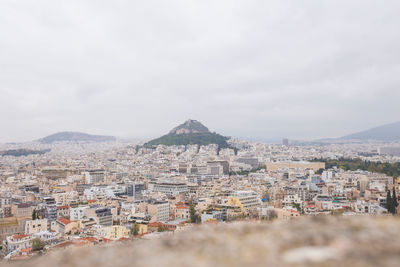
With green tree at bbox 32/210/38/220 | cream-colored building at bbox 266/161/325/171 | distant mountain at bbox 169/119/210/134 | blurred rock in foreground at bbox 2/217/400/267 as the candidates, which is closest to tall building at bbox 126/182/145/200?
green tree at bbox 32/210/38/220

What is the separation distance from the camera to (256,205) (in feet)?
64.4

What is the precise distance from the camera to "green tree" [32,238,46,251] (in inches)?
487

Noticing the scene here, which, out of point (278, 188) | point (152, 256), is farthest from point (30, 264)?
point (278, 188)

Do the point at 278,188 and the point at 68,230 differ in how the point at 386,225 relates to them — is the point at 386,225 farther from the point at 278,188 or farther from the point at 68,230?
the point at 278,188

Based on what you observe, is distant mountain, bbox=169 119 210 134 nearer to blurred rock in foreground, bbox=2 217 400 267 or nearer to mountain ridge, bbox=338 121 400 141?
blurred rock in foreground, bbox=2 217 400 267

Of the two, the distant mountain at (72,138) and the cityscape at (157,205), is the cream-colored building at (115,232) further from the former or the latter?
the distant mountain at (72,138)

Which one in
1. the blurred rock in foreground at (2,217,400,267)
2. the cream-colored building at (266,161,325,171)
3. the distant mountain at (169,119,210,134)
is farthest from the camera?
the distant mountain at (169,119,210,134)

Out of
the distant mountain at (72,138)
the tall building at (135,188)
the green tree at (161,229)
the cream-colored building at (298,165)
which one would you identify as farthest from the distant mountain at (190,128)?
the distant mountain at (72,138)

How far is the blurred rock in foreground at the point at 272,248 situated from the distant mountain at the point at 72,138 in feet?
481

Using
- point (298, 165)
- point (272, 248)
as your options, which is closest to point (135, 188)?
point (298, 165)

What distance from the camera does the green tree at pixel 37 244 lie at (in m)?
12.4

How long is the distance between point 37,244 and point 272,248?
12.2 m

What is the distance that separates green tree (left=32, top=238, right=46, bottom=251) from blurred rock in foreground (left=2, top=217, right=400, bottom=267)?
34.8 feet

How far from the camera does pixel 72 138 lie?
144000 millimetres
